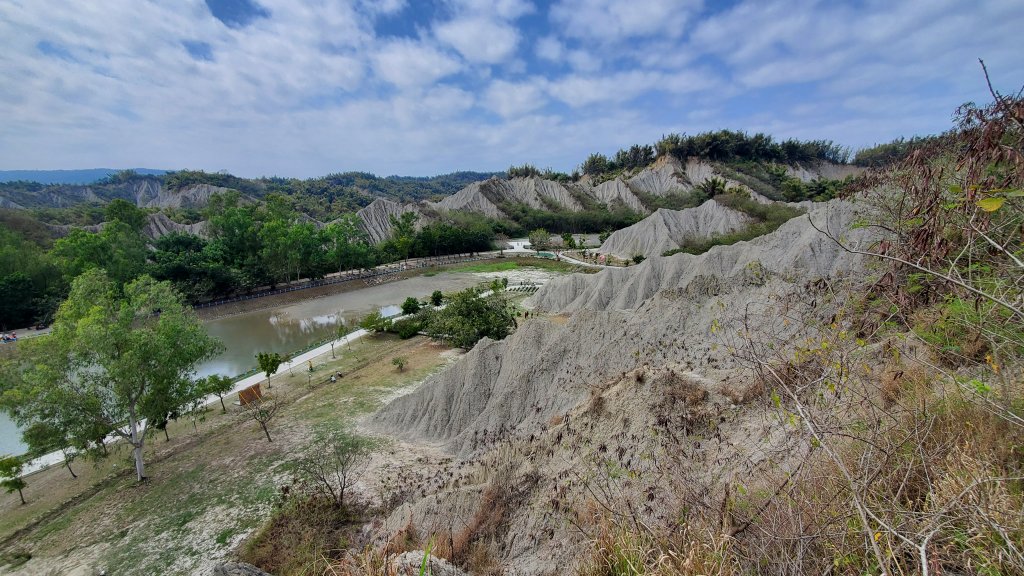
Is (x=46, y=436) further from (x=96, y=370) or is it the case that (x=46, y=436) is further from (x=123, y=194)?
(x=123, y=194)

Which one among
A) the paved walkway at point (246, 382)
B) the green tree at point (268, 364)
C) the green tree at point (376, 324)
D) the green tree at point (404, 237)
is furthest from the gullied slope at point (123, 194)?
the green tree at point (268, 364)

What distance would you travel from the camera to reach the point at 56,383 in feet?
35.4

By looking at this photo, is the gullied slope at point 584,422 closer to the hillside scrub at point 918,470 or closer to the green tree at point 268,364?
the hillside scrub at point 918,470

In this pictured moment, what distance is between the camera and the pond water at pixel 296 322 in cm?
2233

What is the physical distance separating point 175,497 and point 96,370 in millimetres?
4354

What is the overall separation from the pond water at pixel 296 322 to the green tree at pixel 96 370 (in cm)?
718

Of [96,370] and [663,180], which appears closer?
[96,370]

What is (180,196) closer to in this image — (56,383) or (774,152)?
(56,383)

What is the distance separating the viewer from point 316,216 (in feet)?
265

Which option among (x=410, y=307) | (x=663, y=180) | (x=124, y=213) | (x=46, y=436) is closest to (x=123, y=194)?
(x=124, y=213)

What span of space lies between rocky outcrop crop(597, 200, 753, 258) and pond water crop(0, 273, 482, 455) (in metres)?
18.1

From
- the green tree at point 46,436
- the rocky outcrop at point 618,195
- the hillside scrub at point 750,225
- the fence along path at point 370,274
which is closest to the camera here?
the green tree at point 46,436

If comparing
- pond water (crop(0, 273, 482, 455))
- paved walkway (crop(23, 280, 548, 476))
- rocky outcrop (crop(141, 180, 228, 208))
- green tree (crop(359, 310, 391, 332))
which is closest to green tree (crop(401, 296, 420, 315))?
paved walkway (crop(23, 280, 548, 476))

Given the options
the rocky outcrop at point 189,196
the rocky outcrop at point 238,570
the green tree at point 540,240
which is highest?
the rocky outcrop at point 189,196
